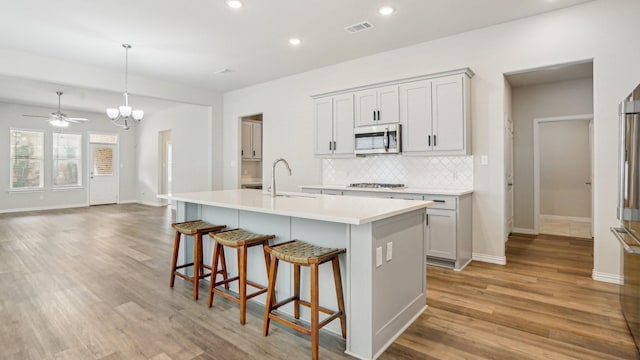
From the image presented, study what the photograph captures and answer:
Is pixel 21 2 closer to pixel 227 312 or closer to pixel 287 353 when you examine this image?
pixel 227 312

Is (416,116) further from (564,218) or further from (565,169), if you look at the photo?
(564,218)

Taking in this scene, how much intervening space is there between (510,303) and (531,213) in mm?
3813

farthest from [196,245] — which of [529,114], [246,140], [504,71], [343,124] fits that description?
[529,114]

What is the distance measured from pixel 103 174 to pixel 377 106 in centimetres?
933

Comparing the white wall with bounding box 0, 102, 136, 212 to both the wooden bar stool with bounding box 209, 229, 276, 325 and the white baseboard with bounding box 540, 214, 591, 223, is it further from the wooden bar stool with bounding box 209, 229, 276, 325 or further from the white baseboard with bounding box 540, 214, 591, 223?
the white baseboard with bounding box 540, 214, 591, 223

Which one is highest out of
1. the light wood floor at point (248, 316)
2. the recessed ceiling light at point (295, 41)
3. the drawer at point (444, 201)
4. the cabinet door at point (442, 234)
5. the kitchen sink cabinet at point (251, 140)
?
the recessed ceiling light at point (295, 41)

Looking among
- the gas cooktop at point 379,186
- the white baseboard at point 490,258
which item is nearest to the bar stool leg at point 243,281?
the gas cooktop at point 379,186

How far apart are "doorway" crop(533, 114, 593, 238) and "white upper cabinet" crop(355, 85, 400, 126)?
13.8 feet

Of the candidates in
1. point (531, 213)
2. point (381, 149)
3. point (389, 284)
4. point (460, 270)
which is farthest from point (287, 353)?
point (531, 213)

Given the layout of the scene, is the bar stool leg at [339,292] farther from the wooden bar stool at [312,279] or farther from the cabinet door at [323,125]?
the cabinet door at [323,125]

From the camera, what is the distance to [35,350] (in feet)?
7.00

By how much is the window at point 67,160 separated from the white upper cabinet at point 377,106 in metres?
8.95

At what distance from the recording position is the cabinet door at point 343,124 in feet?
15.8

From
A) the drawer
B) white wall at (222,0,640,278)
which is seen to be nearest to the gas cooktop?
the drawer
